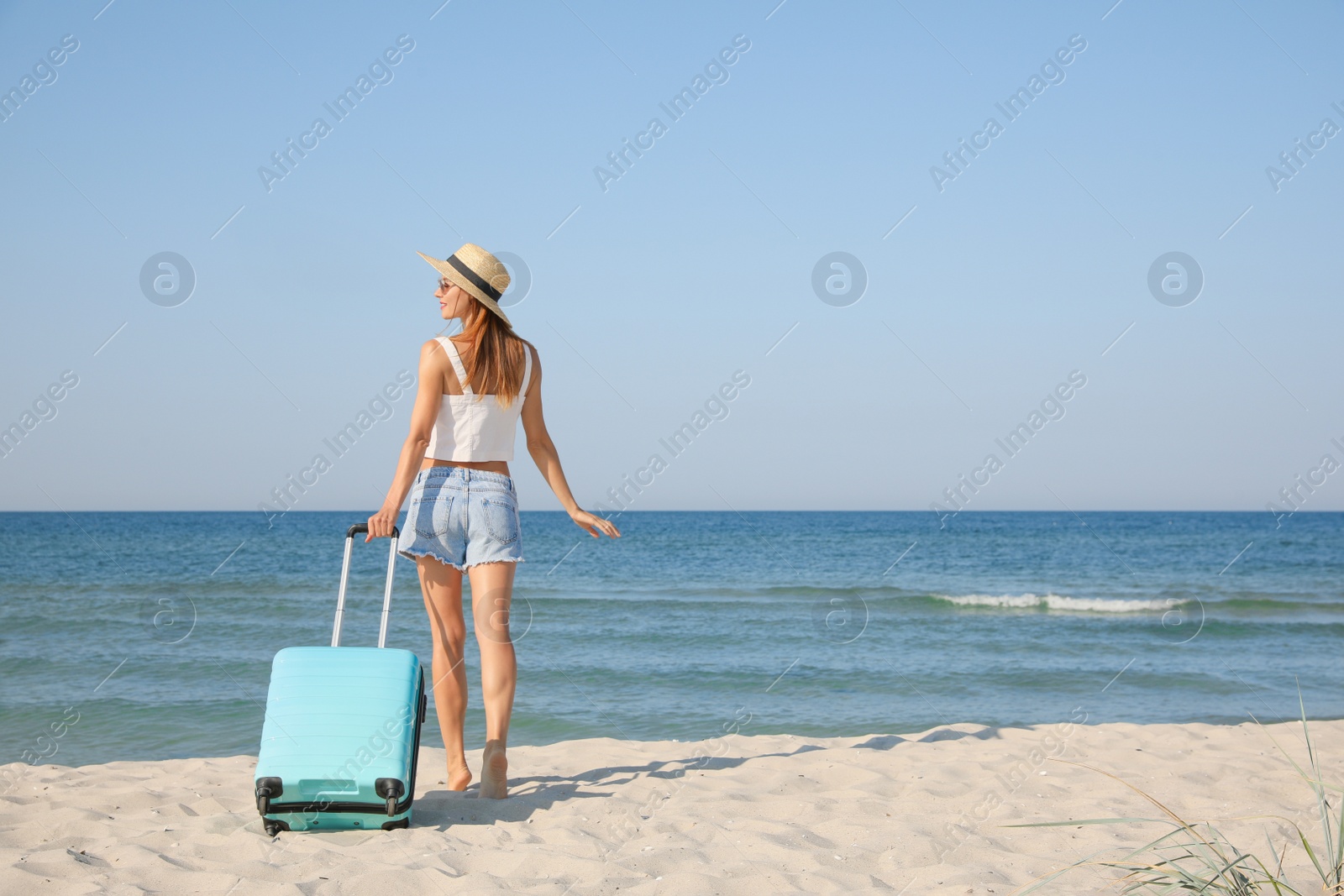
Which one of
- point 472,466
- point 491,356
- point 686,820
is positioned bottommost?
point 686,820

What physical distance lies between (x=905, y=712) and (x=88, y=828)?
16.1 ft

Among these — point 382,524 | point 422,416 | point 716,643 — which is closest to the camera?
point 382,524

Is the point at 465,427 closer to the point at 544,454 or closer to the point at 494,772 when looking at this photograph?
the point at 544,454

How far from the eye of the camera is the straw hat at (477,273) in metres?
3.55

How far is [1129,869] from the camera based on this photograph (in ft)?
9.29

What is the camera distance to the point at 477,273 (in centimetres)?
358

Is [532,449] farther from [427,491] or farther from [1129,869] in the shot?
[1129,869]

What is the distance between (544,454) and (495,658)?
0.84m

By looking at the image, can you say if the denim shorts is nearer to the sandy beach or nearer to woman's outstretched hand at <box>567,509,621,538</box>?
woman's outstretched hand at <box>567,509,621,538</box>

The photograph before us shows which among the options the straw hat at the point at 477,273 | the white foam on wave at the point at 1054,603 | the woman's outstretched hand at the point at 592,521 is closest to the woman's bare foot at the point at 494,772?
the woman's outstretched hand at the point at 592,521

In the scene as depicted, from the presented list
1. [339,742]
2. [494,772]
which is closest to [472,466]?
[339,742]

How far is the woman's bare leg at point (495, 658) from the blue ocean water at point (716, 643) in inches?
79.8

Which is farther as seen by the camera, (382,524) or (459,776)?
(459,776)

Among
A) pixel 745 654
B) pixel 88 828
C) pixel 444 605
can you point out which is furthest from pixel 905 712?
pixel 88 828
